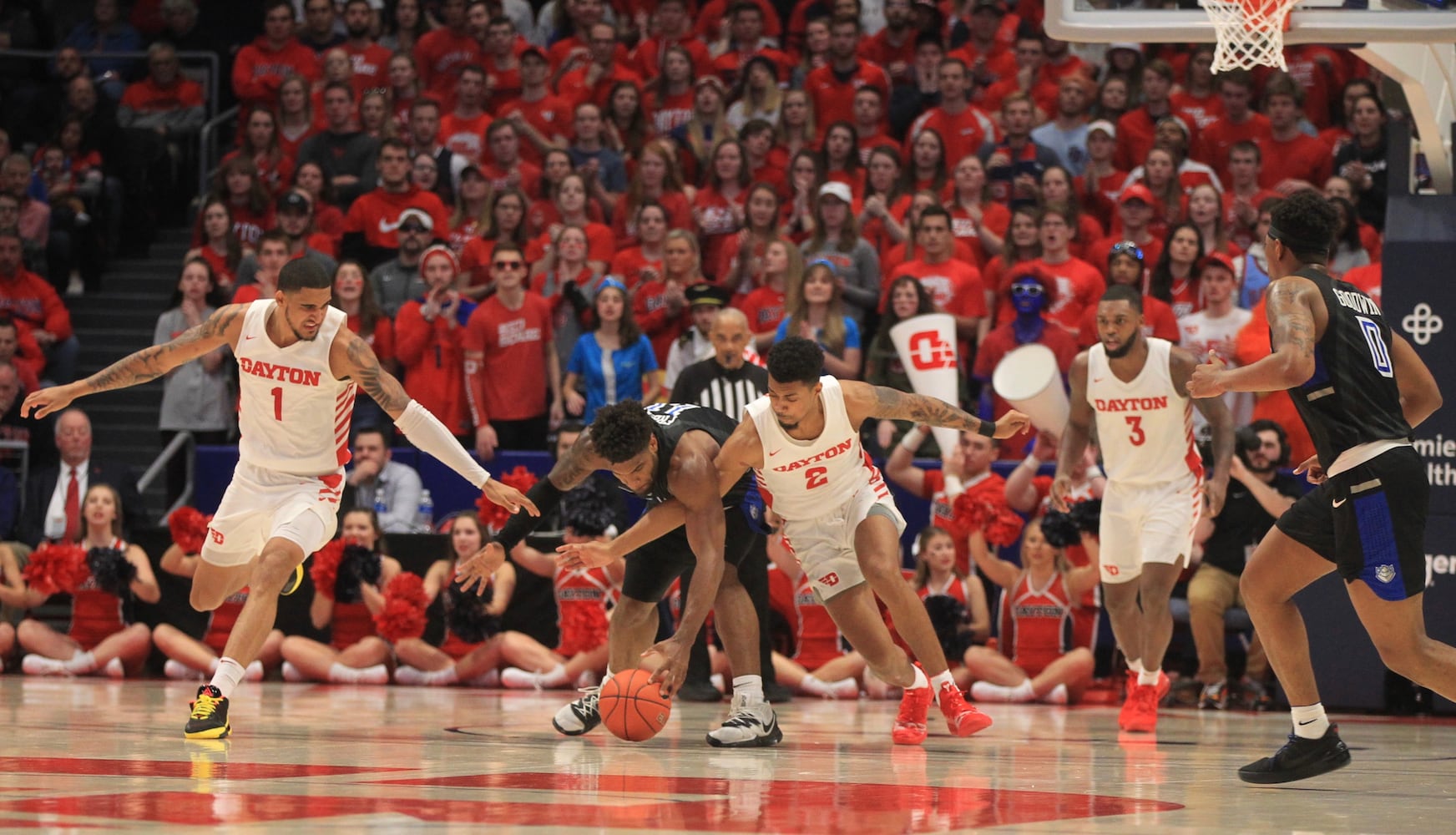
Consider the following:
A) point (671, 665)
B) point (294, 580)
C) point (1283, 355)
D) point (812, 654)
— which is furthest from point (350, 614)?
point (1283, 355)

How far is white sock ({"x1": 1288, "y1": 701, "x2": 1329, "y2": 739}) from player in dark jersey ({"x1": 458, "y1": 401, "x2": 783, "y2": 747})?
2399 millimetres

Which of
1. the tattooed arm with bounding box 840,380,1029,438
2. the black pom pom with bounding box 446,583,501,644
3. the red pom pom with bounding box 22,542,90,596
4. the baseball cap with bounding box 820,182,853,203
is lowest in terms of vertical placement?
the black pom pom with bounding box 446,583,501,644

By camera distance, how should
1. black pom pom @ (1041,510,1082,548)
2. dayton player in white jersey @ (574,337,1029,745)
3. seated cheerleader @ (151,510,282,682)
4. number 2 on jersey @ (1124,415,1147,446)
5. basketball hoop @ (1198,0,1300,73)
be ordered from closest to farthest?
1. dayton player in white jersey @ (574,337,1029,745)
2. basketball hoop @ (1198,0,1300,73)
3. number 2 on jersey @ (1124,415,1147,446)
4. black pom pom @ (1041,510,1082,548)
5. seated cheerleader @ (151,510,282,682)

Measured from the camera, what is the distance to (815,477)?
8.21 m

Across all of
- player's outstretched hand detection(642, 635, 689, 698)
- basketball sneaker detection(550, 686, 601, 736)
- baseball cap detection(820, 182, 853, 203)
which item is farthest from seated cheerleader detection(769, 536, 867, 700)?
player's outstretched hand detection(642, 635, 689, 698)

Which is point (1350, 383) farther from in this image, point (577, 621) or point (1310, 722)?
point (577, 621)

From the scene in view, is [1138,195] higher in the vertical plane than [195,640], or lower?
higher

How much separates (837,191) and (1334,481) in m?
7.67

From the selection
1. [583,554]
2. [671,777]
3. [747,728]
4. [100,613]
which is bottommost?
[100,613]

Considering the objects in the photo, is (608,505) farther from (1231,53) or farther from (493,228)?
(1231,53)

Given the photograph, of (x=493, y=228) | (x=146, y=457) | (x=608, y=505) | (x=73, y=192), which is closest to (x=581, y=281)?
(x=493, y=228)

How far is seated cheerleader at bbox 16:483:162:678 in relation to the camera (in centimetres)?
1298

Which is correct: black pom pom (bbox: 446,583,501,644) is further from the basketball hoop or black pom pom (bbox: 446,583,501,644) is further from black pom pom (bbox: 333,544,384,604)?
the basketball hoop

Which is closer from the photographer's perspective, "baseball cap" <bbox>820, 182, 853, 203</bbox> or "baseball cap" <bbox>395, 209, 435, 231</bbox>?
"baseball cap" <bbox>820, 182, 853, 203</bbox>
